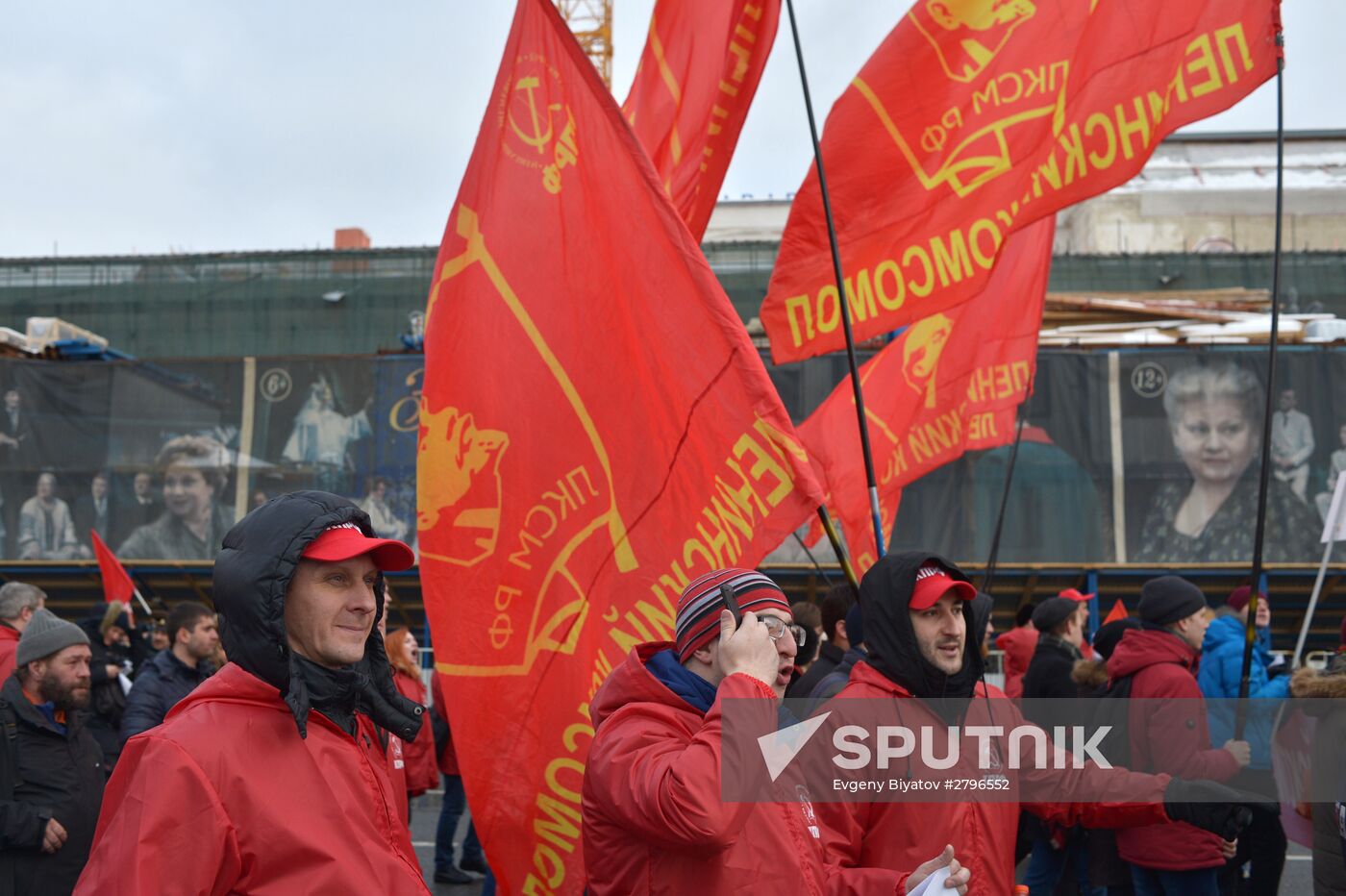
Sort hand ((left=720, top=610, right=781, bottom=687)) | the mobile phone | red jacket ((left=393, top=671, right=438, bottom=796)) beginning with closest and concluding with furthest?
hand ((left=720, top=610, right=781, bottom=687))
the mobile phone
red jacket ((left=393, top=671, right=438, bottom=796))

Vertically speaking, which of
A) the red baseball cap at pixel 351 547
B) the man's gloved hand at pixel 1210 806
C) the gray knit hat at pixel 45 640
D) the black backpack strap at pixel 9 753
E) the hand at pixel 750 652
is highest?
the red baseball cap at pixel 351 547

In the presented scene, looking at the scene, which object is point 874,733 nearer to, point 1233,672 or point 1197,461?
point 1233,672

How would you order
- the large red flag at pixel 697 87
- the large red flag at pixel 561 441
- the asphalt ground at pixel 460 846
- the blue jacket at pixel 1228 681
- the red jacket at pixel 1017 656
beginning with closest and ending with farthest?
1. the large red flag at pixel 561 441
2. the blue jacket at pixel 1228 681
3. the large red flag at pixel 697 87
4. the asphalt ground at pixel 460 846
5. the red jacket at pixel 1017 656

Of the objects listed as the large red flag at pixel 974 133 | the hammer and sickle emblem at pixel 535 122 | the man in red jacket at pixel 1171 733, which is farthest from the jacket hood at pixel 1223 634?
the hammer and sickle emblem at pixel 535 122

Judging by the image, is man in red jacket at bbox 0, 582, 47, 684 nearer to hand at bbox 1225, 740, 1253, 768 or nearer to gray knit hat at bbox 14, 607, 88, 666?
gray knit hat at bbox 14, 607, 88, 666

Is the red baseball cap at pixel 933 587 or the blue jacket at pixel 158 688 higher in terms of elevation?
the red baseball cap at pixel 933 587

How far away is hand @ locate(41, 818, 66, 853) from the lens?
5.03 m

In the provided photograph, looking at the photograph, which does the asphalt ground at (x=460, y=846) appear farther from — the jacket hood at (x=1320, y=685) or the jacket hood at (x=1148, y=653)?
the jacket hood at (x=1320, y=685)

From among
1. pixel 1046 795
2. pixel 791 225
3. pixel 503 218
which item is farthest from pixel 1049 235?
pixel 1046 795

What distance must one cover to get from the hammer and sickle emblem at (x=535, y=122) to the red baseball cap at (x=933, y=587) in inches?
88.3

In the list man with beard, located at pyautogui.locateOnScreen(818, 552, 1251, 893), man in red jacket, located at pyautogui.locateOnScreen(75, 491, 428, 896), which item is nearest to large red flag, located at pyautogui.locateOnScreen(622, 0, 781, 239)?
man with beard, located at pyautogui.locateOnScreen(818, 552, 1251, 893)

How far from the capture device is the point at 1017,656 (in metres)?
8.95

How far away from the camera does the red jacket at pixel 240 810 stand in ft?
7.21

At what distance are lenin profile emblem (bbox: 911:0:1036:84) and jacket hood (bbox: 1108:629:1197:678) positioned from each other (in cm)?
251
